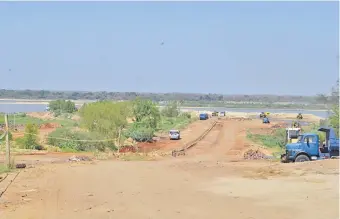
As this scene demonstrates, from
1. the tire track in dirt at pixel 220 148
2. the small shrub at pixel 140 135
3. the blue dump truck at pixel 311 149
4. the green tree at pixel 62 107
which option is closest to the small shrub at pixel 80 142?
the tire track in dirt at pixel 220 148

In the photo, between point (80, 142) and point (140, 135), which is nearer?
point (80, 142)

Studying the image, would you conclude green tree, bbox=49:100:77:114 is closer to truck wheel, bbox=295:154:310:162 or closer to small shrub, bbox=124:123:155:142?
small shrub, bbox=124:123:155:142

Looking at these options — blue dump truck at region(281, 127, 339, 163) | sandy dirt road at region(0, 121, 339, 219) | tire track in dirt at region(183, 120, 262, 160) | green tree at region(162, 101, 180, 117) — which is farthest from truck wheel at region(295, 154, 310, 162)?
green tree at region(162, 101, 180, 117)

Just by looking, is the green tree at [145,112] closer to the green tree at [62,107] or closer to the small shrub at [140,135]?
the small shrub at [140,135]

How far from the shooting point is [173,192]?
20844 mm

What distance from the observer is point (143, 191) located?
21219 millimetres

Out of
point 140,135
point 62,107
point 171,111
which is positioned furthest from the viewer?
point 62,107

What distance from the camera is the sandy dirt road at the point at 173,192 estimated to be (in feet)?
55.2

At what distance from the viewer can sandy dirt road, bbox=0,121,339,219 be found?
16812 mm

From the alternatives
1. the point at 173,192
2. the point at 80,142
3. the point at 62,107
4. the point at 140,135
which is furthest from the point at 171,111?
the point at 173,192

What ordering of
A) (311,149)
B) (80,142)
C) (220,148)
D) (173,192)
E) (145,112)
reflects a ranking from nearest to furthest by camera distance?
1. (173,192)
2. (311,149)
3. (80,142)
4. (220,148)
5. (145,112)

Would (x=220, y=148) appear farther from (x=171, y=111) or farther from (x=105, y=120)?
(x=171, y=111)

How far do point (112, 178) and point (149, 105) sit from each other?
51.6 m

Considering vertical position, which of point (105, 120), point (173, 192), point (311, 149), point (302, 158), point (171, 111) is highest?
point (105, 120)
